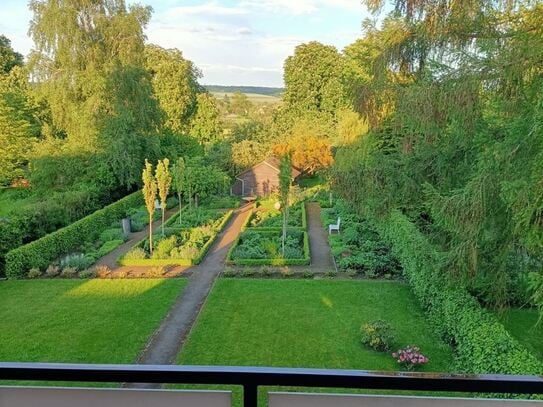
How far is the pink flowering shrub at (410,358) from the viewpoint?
6.79m

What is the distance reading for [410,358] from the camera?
6.79 meters

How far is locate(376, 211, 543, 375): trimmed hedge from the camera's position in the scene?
17.9 ft

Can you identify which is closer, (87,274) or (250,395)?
(250,395)

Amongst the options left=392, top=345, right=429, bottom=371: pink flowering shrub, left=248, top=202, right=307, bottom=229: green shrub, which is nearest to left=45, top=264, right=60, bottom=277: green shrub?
left=248, top=202, right=307, bottom=229: green shrub

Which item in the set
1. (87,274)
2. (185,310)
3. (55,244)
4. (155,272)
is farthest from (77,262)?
(185,310)

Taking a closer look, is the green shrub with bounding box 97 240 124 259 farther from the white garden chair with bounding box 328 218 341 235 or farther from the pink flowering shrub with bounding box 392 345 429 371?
the pink flowering shrub with bounding box 392 345 429 371

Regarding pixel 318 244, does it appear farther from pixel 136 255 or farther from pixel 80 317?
pixel 80 317

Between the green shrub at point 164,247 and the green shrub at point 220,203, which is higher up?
the green shrub at point 220,203

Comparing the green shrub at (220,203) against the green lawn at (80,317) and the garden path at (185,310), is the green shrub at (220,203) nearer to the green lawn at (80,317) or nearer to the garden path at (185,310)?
the garden path at (185,310)

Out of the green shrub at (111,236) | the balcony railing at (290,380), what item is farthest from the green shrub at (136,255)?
the balcony railing at (290,380)

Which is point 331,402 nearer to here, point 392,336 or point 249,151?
point 392,336

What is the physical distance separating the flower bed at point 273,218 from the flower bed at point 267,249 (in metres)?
0.73

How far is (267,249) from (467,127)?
797 cm

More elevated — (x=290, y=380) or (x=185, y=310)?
(x=290, y=380)
